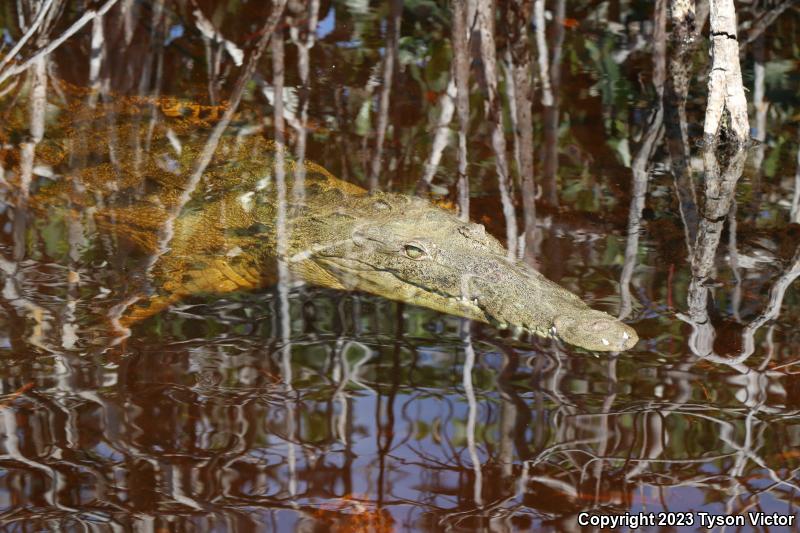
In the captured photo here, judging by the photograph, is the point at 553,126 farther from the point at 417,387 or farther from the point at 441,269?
the point at 417,387

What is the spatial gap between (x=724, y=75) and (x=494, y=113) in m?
1.18

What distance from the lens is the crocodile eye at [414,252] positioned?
11.1 feet

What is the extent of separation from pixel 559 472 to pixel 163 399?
50.3 inches

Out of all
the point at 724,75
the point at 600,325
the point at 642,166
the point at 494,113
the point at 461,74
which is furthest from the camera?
the point at 494,113

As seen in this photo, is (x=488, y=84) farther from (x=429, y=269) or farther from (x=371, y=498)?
(x=371, y=498)

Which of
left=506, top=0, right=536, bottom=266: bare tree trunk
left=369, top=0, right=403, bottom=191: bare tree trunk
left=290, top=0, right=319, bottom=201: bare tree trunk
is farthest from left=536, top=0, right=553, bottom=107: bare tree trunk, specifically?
left=290, top=0, right=319, bottom=201: bare tree trunk

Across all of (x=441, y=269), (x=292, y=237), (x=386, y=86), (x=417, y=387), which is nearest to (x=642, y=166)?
(x=441, y=269)

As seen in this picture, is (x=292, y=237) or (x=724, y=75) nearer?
(x=724, y=75)

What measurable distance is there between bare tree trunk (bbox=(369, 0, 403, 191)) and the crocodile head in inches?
11.8

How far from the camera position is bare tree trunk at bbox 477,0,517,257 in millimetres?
3674

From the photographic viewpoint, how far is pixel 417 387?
2.66 m

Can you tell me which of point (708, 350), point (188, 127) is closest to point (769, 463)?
point (708, 350)

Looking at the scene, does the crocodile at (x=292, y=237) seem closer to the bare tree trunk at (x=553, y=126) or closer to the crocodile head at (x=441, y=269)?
the crocodile head at (x=441, y=269)

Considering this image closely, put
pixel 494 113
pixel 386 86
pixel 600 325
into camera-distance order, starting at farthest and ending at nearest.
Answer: pixel 386 86
pixel 494 113
pixel 600 325
